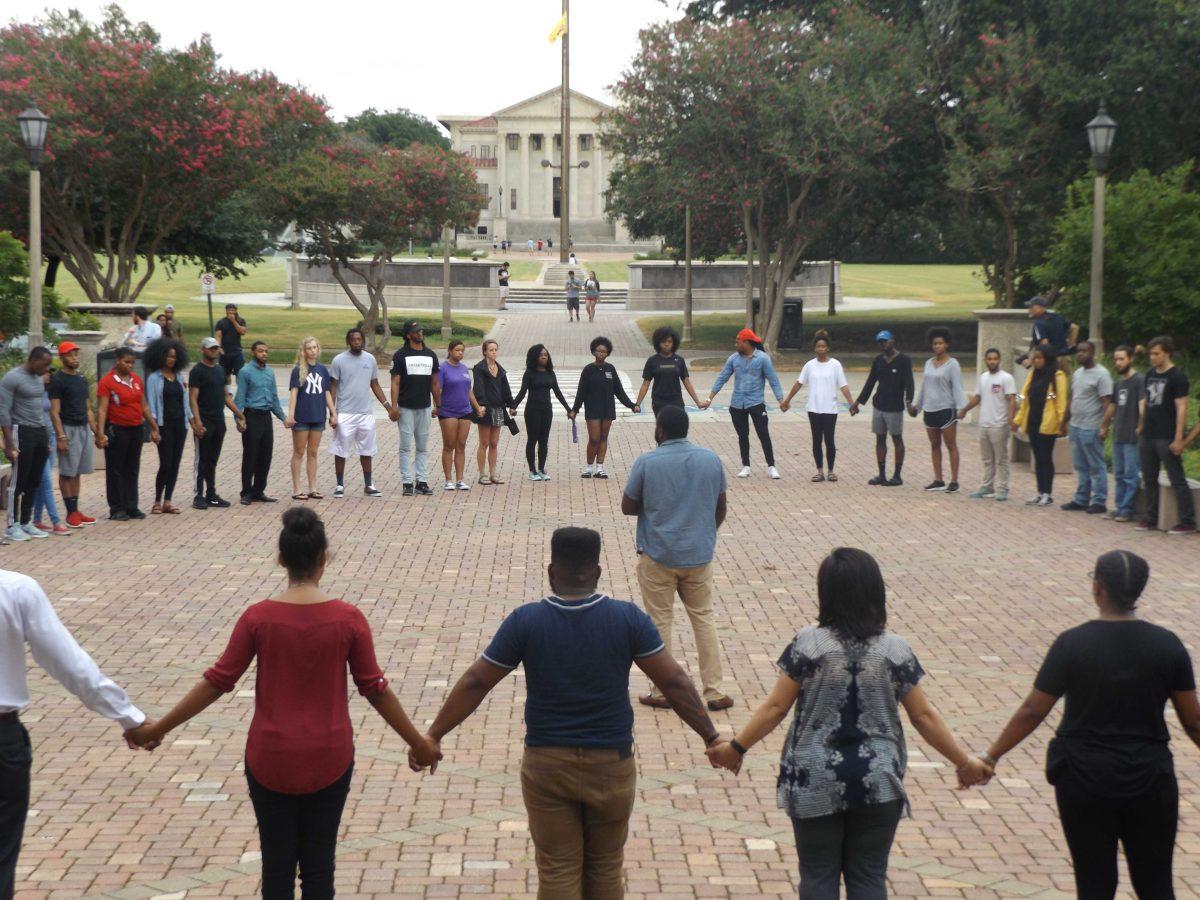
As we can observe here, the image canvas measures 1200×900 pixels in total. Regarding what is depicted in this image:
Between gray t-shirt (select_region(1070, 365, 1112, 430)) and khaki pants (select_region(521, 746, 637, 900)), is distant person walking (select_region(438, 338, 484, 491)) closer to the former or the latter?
gray t-shirt (select_region(1070, 365, 1112, 430))

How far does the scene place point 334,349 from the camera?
36.6 metres

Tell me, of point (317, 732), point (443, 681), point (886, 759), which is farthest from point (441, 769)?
point (886, 759)

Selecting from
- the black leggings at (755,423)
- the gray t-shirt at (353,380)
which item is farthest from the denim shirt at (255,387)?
the black leggings at (755,423)

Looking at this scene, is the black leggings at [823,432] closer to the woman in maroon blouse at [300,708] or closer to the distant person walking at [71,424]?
the distant person walking at [71,424]

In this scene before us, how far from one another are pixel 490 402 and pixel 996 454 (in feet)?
18.1

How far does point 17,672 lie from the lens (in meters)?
4.46

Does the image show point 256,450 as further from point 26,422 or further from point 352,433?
point 26,422

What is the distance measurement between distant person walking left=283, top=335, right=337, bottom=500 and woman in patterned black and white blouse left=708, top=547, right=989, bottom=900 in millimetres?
11000

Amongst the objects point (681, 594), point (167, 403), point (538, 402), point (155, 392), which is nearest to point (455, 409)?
point (538, 402)

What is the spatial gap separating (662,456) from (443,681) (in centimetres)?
203

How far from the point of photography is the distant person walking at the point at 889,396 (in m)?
16.1

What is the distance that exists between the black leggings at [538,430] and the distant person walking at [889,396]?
3.56 meters

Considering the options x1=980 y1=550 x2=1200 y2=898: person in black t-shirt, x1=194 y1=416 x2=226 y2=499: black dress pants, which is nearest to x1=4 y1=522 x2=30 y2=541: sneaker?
x1=194 y1=416 x2=226 y2=499: black dress pants

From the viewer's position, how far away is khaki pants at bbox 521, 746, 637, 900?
4.58m
